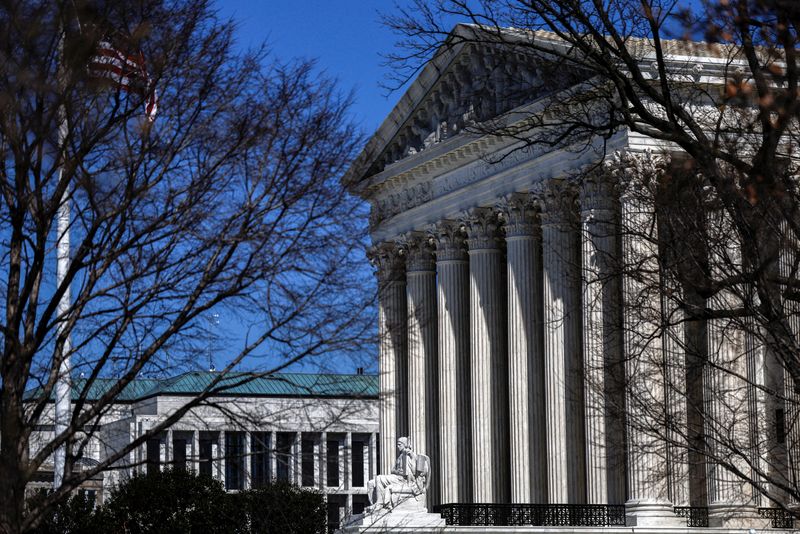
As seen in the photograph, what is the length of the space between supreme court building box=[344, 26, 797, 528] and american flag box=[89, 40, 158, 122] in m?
27.7

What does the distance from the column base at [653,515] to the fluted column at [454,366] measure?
15106 millimetres

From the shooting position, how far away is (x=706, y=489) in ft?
196

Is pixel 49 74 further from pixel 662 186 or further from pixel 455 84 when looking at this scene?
pixel 455 84

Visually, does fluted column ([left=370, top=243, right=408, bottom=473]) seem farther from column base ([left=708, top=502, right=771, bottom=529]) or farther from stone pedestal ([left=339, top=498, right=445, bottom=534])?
column base ([left=708, top=502, right=771, bottom=529])

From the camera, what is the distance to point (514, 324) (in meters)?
67.0

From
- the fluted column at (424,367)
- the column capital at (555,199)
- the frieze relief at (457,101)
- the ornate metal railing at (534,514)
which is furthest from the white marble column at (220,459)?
the column capital at (555,199)

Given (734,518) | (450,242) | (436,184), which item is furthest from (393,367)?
(734,518)

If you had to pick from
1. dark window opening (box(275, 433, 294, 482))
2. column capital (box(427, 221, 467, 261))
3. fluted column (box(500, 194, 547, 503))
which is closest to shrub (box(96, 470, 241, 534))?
column capital (box(427, 221, 467, 261))

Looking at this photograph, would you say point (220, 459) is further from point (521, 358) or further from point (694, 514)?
point (521, 358)

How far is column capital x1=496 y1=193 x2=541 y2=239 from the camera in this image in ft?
218

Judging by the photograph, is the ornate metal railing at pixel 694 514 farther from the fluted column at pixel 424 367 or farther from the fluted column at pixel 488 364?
the fluted column at pixel 424 367

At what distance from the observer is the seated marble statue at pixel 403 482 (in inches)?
2468

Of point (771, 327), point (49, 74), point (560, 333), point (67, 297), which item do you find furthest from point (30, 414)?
point (560, 333)

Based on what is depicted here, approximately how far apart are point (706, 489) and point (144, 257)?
129ft
